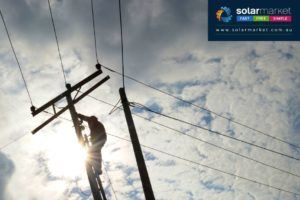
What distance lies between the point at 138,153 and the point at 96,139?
323 cm

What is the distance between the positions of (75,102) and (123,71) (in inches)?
106

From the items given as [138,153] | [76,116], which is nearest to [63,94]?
[76,116]

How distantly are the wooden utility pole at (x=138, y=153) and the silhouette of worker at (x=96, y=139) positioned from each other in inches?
87.0

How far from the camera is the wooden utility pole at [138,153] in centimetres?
1001

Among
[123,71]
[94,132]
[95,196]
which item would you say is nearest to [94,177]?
[95,196]

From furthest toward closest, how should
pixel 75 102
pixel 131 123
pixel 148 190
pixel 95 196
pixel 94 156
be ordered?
1. pixel 75 102
2. pixel 94 156
3. pixel 95 196
4. pixel 131 123
5. pixel 148 190

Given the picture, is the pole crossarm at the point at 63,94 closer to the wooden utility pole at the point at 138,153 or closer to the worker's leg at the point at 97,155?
the worker's leg at the point at 97,155

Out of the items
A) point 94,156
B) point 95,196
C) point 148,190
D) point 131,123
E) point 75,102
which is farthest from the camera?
point 75,102

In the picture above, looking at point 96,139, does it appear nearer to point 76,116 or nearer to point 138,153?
point 76,116

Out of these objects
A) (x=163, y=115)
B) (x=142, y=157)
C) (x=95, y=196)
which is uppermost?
(x=142, y=157)

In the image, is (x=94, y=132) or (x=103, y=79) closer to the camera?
(x=94, y=132)

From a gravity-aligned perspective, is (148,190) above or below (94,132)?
above

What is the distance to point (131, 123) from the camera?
1118 cm

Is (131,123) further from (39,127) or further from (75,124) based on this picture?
(39,127)
